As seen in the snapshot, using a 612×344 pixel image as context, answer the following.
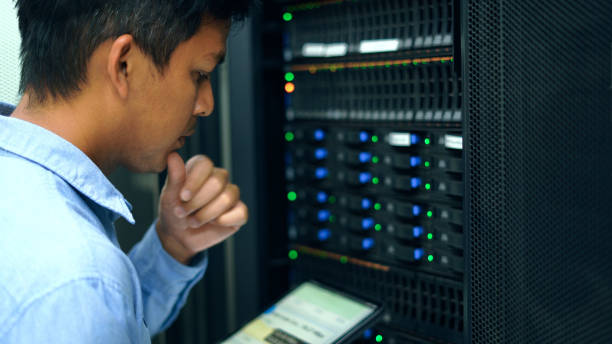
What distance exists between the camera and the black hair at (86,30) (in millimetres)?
713

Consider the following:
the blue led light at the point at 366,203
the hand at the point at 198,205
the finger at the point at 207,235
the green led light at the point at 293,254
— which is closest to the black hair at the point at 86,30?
the hand at the point at 198,205

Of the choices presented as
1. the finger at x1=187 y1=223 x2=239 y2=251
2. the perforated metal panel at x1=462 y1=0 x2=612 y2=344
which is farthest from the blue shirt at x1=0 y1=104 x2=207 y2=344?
the perforated metal panel at x1=462 y1=0 x2=612 y2=344

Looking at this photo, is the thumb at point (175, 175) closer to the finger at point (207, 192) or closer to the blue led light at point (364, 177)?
the finger at point (207, 192)

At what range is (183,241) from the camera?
1.00 metres

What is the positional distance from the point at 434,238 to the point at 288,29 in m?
0.53

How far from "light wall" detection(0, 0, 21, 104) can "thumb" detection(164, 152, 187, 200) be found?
27cm

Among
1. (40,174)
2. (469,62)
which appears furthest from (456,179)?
(40,174)

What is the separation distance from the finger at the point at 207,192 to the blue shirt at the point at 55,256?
0.25 metres

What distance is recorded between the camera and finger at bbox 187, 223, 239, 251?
3.28ft

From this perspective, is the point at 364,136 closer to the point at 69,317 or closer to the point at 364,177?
the point at 364,177

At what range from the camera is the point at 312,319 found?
971mm

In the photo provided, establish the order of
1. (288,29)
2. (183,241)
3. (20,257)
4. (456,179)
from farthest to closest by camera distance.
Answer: (288,29) < (183,241) < (456,179) < (20,257)

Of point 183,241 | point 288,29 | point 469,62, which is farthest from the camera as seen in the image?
point 288,29

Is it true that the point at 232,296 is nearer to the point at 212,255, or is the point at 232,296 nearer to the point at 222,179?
the point at 212,255
